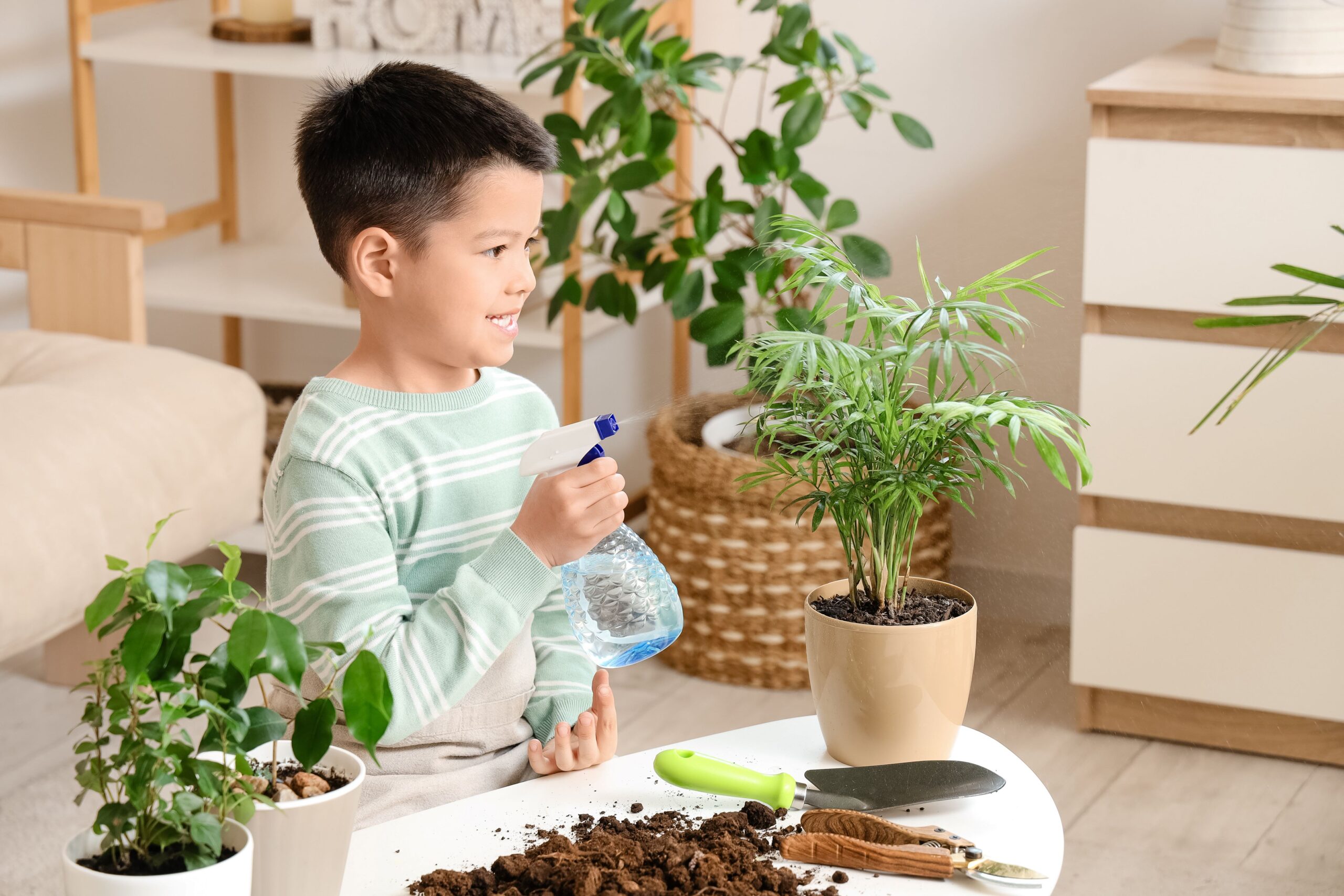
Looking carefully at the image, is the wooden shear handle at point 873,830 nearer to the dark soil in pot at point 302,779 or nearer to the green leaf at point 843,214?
the dark soil in pot at point 302,779

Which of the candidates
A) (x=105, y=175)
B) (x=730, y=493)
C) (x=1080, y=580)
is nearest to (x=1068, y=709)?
(x=1080, y=580)

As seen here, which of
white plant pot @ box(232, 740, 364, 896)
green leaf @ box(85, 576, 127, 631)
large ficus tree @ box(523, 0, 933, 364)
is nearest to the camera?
green leaf @ box(85, 576, 127, 631)

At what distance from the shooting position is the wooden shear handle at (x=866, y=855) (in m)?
0.85

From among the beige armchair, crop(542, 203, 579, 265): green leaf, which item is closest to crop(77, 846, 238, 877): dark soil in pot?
the beige armchair

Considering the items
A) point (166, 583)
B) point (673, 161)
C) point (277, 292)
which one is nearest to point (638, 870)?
point (166, 583)

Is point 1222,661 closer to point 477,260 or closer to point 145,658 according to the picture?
point 477,260

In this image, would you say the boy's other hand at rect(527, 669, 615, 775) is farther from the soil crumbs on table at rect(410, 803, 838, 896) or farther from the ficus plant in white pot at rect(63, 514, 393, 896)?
the ficus plant in white pot at rect(63, 514, 393, 896)

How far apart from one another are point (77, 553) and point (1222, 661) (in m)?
1.54

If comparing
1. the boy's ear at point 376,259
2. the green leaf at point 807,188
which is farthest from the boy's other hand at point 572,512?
the green leaf at point 807,188

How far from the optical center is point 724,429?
238 centimetres

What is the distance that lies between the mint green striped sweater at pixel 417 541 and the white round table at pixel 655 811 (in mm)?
100

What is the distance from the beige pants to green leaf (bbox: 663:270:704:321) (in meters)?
1.14

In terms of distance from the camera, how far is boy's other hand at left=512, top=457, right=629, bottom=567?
96 centimetres

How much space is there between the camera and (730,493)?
2191 millimetres
